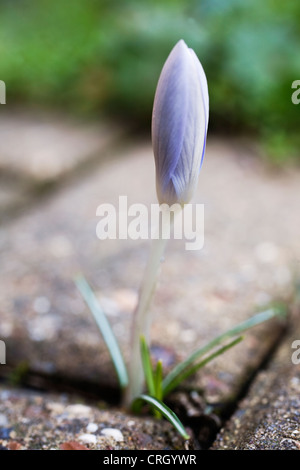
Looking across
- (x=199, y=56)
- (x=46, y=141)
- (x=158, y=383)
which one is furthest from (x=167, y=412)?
(x=199, y=56)

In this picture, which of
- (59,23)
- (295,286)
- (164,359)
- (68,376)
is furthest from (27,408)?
(59,23)

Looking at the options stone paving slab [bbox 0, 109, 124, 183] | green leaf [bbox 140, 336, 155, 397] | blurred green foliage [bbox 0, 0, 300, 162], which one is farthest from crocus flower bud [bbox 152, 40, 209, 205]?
blurred green foliage [bbox 0, 0, 300, 162]

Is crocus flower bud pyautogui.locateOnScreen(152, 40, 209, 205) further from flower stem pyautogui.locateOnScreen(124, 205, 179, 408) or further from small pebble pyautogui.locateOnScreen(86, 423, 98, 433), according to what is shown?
small pebble pyautogui.locateOnScreen(86, 423, 98, 433)

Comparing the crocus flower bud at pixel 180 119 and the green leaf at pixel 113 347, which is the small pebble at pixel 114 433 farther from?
the crocus flower bud at pixel 180 119

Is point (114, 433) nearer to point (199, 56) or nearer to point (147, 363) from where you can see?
point (147, 363)

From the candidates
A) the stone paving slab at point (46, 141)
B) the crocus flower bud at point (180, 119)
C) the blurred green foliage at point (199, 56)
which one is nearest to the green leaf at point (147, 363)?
the crocus flower bud at point (180, 119)

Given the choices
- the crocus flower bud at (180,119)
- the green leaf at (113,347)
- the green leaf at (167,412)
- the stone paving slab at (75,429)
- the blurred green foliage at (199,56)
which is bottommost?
the stone paving slab at (75,429)
